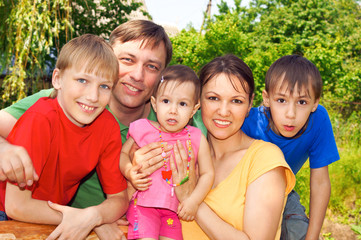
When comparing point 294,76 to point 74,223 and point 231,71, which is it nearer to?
point 231,71

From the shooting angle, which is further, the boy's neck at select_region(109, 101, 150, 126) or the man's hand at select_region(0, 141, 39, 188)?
the boy's neck at select_region(109, 101, 150, 126)

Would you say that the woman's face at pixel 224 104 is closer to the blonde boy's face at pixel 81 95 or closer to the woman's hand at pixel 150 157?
the woman's hand at pixel 150 157

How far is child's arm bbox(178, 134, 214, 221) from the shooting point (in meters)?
2.09

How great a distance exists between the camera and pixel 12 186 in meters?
1.84

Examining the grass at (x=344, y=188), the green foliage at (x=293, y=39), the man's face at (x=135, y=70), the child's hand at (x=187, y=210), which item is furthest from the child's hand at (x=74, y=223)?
the green foliage at (x=293, y=39)

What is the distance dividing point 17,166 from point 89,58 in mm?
759

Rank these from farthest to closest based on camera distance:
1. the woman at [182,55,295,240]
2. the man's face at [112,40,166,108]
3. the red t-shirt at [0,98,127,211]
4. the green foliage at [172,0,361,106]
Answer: the green foliage at [172,0,361,106] < the man's face at [112,40,166,108] < the woman at [182,55,295,240] < the red t-shirt at [0,98,127,211]

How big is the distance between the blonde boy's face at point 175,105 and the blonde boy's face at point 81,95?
404 mm

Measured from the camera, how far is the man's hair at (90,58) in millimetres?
2076

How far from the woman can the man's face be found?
0.64m

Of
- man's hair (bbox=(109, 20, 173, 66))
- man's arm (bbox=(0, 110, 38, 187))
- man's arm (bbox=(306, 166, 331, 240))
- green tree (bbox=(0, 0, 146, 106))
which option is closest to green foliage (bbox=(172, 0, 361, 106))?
green tree (bbox=(0, 0, 146, 106))

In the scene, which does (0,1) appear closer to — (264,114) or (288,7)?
(264,114)

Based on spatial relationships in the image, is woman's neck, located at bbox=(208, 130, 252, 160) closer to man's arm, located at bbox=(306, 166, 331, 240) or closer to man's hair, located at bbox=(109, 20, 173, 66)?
man's arm, located at bbox=(306, 166, 331, 240)

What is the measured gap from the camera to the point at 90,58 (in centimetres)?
208
